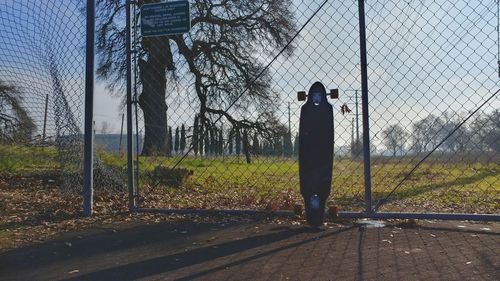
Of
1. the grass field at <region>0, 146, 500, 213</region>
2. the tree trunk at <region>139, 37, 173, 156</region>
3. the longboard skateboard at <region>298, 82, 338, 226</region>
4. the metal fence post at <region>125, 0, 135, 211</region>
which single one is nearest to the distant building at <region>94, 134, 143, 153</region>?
the grass field at <region>0, 146, 500, 213</region>

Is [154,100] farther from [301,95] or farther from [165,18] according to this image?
[301,95]

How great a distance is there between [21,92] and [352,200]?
17.3 feet

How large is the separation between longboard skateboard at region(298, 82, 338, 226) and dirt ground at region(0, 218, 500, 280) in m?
0.32

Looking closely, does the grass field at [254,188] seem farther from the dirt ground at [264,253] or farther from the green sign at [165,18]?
the green sign at [165,18]

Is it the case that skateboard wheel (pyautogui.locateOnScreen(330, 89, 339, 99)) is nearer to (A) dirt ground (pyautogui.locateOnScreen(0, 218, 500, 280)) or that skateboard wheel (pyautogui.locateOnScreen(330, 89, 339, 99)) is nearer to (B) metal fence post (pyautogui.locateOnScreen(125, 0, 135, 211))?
(A) dirt ground (pyautogui.locateOnScreen(0, 218, 500, 280))

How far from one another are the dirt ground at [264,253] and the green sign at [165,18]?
Answer: 2.16m

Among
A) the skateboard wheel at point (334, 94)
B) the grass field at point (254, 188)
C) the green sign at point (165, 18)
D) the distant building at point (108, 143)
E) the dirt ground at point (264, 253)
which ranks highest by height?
the green sign at point (165, 18)

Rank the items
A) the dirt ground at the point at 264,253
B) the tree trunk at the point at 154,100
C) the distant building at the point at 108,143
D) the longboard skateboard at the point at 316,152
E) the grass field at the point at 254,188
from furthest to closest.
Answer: the distant building at the point at 108,143 → the tree trunk at the point at 154,100 → the grass field at the point at 254,188 → the longboard skateboard at the point at 316,152 → the dirt ground at the point at 264,253

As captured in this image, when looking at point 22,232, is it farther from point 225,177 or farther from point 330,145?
point 225,177

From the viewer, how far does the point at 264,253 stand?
399cm

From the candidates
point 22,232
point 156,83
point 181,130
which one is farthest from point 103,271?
point 156,83

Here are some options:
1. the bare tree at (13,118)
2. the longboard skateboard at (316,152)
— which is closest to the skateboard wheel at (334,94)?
the longboard skateboard at (316,152)

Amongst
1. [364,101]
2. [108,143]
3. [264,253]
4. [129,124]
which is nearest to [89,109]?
[129,124]

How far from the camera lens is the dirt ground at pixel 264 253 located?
11.3 ft
